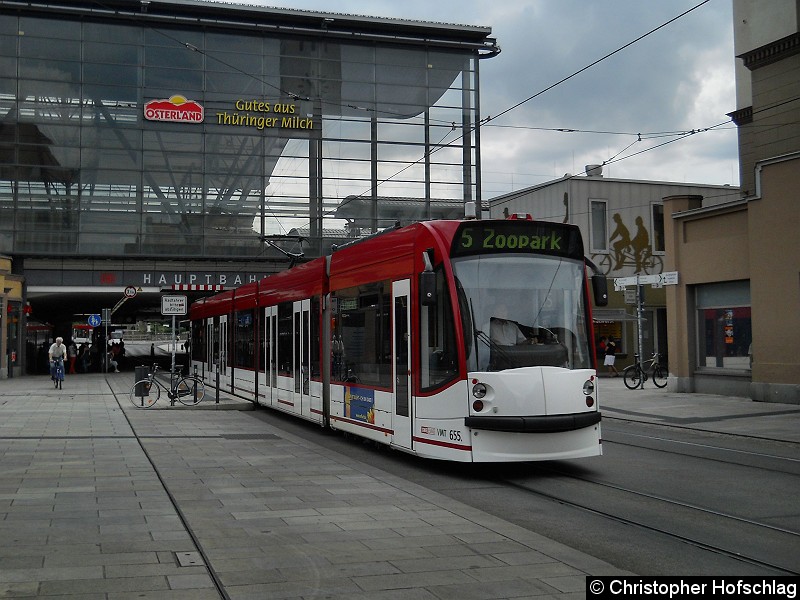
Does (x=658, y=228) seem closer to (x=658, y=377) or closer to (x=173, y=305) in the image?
(x=658, y=377)

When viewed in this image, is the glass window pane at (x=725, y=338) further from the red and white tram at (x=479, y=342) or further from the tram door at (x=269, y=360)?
the red and white tram at (x=479, y=342)

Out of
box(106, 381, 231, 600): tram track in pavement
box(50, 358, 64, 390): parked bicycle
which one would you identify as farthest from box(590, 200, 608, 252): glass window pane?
box(106, 381, 231, 600): tram track in pavement

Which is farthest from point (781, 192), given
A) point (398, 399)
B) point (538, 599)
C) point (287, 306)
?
point (538, 599)

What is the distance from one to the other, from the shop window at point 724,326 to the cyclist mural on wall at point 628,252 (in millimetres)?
15756

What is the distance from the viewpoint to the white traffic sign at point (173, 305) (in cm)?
2433

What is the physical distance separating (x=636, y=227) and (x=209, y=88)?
21.5 meters

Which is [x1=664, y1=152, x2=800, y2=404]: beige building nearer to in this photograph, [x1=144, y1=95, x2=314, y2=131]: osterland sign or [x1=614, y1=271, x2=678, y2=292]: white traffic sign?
[x1=614, y1=271, x2=678, y2=292]: white traffic sign

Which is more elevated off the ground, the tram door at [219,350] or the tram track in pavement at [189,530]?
the tram door at [219,350]

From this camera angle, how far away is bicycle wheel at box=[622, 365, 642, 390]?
2869 cm

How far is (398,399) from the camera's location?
12.2m

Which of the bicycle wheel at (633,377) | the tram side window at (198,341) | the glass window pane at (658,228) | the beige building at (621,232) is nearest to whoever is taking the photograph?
the bicycle wheel at (633,377)

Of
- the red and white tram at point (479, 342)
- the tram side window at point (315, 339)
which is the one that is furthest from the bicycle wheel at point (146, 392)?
the red and white tram at point (479, 342)

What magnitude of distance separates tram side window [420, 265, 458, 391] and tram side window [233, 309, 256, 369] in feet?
38.8

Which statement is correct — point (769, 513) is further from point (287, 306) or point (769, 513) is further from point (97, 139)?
point (97, 139)
